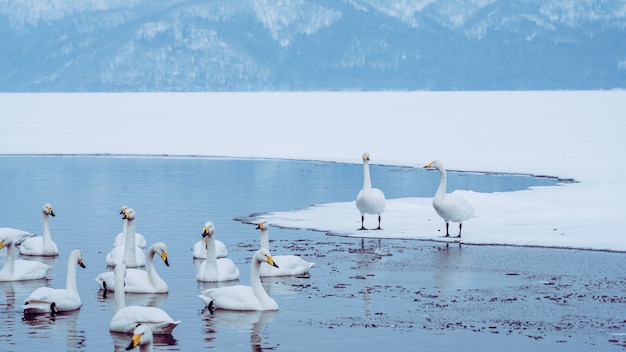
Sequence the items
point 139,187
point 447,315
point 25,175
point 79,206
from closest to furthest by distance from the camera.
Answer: point 447,315 < point 79,206 < point 139,187 < point 25,175

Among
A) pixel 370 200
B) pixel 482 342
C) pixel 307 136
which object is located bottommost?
pixel 482 342

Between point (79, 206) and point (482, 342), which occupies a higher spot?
point (79, 206)

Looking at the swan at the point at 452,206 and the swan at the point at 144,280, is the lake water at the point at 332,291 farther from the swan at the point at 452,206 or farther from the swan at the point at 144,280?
the swan at the point at 452,206

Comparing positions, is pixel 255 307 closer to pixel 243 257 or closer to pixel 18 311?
pixel 18 311

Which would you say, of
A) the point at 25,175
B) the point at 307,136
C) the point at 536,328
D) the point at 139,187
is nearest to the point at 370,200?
the point at 536,328

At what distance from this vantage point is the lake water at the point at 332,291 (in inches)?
531

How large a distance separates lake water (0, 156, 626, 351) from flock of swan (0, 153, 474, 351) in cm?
16

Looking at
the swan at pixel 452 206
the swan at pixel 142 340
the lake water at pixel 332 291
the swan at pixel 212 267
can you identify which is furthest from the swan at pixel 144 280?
the swan at pixel 452 206

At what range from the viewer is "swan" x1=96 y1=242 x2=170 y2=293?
1617cm

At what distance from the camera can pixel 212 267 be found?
1711 cm

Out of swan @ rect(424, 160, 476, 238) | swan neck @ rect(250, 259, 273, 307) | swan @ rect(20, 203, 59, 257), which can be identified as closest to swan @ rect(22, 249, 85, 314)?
swan neck @ rect(250, 259, 273, 307)

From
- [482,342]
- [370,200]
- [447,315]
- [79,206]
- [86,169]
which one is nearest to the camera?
[482,342]

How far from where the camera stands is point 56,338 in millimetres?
13492

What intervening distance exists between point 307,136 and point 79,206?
3351 cm
